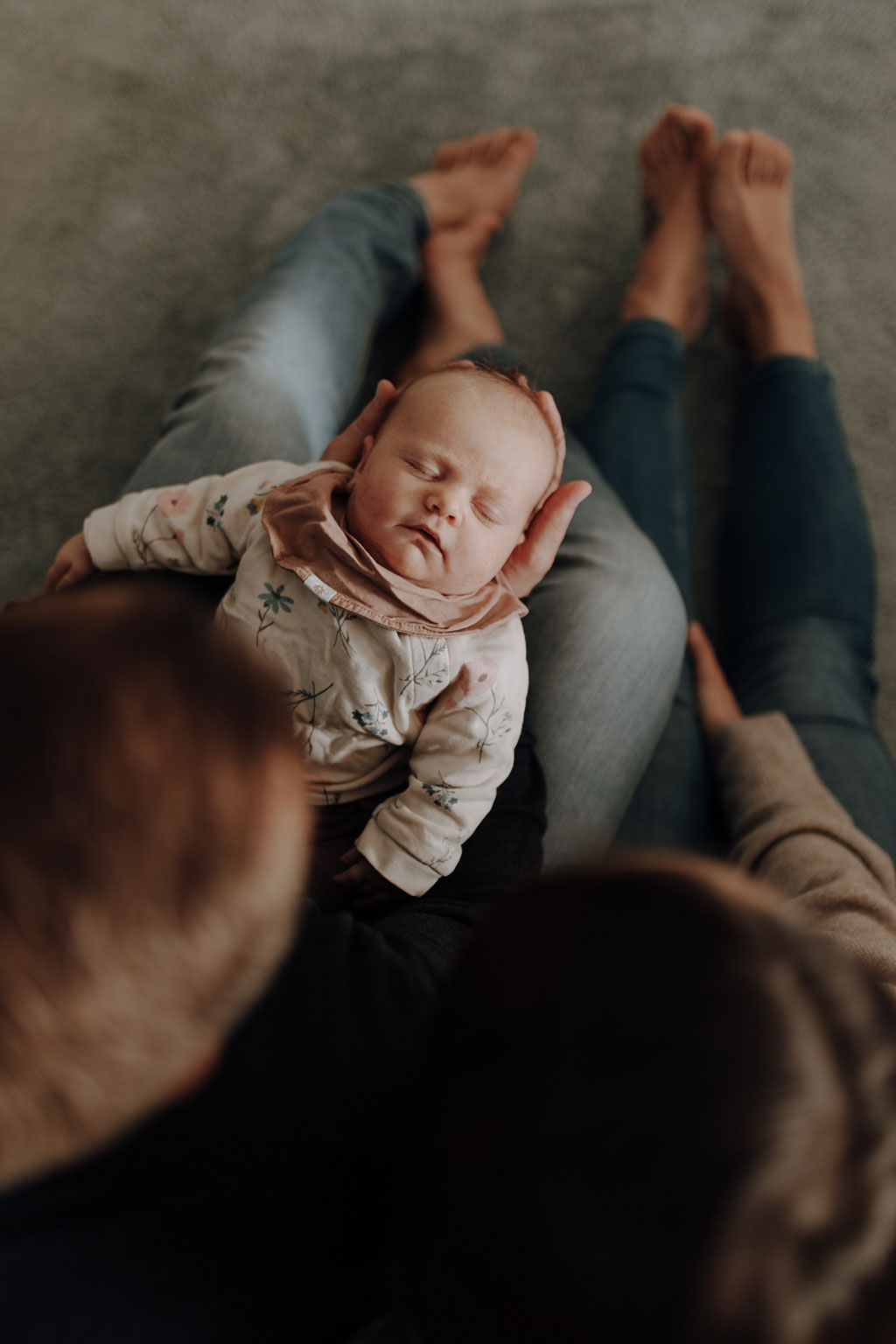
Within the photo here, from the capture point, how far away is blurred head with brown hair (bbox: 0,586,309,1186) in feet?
1.03

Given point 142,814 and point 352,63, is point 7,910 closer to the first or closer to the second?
point 142,814

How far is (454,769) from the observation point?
0.75m

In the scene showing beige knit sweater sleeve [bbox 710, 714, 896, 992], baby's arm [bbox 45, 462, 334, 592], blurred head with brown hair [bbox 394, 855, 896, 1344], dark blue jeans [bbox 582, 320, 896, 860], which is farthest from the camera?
dark blue jeans [bbox 582, 320, 896, 860]

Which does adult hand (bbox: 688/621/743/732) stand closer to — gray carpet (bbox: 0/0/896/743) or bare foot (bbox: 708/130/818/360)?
gray carpet (bbox: 0/0/896/743)

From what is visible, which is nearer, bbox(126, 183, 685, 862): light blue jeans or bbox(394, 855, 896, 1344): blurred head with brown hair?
bbox(394, 855, 896, 1344): blurred head with brown hair

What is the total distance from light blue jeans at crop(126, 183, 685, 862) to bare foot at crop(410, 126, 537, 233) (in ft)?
0.43

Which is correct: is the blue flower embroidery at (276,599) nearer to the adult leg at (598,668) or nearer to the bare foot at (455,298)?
the adult leg at (598,668)

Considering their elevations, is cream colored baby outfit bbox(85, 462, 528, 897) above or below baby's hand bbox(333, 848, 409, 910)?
above

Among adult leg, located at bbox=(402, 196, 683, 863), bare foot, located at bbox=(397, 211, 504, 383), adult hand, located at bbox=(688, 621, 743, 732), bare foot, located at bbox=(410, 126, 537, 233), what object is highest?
bare foot, located at bbox=(410, 126, 537, 233)

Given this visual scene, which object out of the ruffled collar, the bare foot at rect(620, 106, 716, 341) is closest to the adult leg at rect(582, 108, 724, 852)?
the bare foot at rect(620, 106, 716, 341)

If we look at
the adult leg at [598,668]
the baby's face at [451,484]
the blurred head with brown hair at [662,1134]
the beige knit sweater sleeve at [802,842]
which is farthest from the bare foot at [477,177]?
the blurred head with brown hair at [662,1134]

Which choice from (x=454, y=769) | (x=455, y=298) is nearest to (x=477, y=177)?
(x=455, y=298)

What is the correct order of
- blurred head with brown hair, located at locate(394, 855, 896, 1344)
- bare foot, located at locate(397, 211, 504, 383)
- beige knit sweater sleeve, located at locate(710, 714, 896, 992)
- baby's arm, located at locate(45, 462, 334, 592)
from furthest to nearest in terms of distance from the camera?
bare foot, located at locate(397, 211, 504, 383) < baby's arm, located at locate(45, 462, 334, 592) < beige knit sweater sleeve, located at locate(710, 714, 896, 992) < blurred head with brown hair, located at locate(394, 855, 896, 1344)

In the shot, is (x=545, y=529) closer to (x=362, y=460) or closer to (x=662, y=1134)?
(x=362, y=460)
